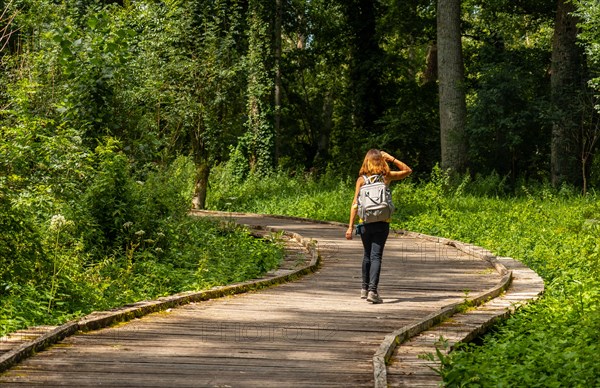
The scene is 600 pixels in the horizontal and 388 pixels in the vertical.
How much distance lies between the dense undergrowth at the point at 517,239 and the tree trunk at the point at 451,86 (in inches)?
60.4

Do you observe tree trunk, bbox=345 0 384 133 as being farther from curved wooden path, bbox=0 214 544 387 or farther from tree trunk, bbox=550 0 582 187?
curved wooden path, bbox=0 214 544 387

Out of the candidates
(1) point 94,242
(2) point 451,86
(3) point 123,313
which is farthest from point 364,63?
(3) point 123,313

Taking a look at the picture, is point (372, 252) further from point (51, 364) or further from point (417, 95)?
point (417, 95)

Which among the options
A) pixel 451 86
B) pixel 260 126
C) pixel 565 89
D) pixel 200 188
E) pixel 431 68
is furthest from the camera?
pixel 431 68

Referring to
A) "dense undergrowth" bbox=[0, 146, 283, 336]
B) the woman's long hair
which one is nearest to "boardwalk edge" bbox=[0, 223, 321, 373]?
"dense undergrowth" bbox=[0, 146, 283, 336]

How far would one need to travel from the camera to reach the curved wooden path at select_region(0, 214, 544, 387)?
6.30 meters

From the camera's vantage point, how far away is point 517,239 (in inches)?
651

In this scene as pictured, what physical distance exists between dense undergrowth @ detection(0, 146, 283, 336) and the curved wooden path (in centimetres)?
102

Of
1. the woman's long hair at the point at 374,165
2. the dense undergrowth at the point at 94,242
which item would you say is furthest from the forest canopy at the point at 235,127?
the woman's long hair at the point at 374,165

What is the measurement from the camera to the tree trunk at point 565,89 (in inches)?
1069

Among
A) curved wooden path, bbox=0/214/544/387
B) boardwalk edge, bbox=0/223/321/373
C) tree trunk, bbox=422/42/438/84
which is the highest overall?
tree trunk, bbox=422/42/438/84

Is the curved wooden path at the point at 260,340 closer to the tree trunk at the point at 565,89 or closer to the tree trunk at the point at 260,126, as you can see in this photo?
the tree trunk at the point at 565,89

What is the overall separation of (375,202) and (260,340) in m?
3.31

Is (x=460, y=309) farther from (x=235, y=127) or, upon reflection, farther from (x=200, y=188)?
(x=200, y=188)
